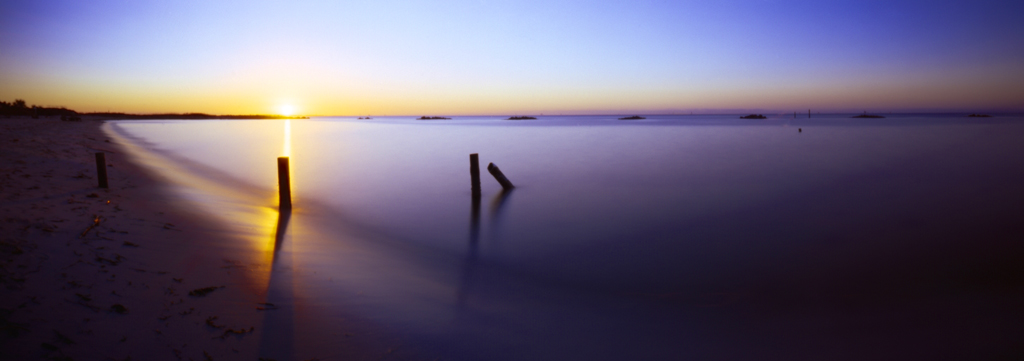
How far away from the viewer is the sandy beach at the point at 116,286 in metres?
3.66

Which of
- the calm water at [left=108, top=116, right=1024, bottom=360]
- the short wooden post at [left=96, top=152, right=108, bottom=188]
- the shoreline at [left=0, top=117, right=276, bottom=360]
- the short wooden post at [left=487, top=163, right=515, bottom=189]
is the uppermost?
the short wooden post at [left=96, top=152, right=108, bottom=188]

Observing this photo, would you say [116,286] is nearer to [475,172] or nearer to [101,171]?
[101,171]

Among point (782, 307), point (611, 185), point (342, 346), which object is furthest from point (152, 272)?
point (611, 185)

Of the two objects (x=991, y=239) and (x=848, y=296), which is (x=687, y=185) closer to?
(x=991, y=239)

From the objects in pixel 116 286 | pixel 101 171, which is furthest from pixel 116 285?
pixel 101 171

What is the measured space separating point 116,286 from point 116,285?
0.10 feet

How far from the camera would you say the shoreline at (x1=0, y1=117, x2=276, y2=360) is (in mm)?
3666

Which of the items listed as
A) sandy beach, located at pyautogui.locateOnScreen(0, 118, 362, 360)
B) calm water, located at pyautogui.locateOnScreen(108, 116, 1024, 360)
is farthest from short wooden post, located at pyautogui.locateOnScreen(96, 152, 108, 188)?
calm water, located at pyautogui.locateOnScreen(108, 116, 1024, 360)

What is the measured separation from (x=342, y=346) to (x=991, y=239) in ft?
39.4

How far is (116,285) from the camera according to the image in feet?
15.2

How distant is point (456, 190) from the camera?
15.4 m

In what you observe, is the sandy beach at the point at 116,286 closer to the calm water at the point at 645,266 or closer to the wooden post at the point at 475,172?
the calm water at the point at 645,266

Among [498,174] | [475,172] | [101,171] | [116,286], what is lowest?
[116,286]

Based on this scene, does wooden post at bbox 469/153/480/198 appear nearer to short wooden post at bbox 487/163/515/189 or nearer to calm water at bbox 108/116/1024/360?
calm water at bbox 108/116/1024/360
